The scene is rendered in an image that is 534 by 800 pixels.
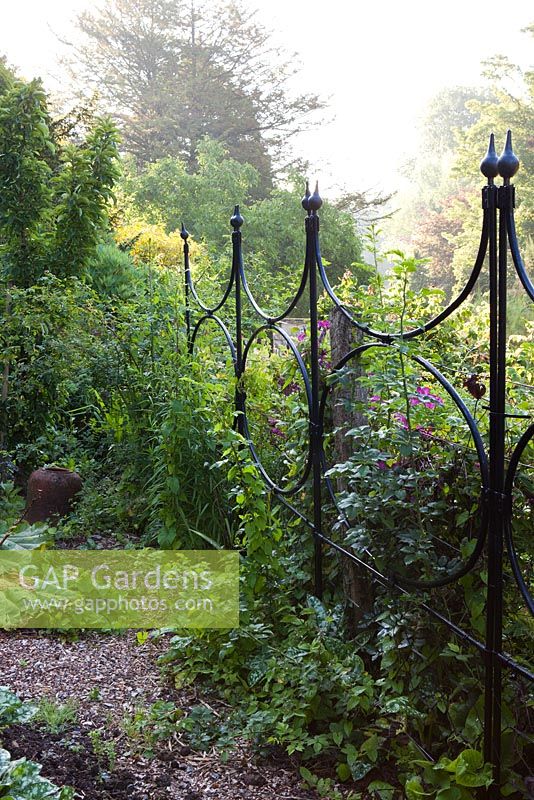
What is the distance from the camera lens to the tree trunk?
2.37m

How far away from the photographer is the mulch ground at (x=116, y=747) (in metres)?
1.98

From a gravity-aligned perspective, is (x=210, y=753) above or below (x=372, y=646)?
below

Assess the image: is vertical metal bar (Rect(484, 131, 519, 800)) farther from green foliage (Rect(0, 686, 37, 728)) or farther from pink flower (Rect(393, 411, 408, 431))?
green foliage (Rect(0, 686, 37, 728))

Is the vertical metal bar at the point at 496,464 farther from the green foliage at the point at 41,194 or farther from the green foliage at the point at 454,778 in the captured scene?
the green foliage at the point at 41,194

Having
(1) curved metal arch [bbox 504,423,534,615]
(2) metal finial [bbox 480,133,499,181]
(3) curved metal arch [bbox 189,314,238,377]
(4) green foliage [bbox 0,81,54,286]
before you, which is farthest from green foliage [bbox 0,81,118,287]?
(1) curved metal arch [bbox 504,423,534,615]

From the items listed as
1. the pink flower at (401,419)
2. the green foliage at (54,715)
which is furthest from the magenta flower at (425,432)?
the green foliage at (54,715)

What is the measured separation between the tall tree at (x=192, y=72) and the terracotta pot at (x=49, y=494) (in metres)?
19.5

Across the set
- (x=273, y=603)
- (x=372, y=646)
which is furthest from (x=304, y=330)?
(x=372, y=646)

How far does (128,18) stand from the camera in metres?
23.3

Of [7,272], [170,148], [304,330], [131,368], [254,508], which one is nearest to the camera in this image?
[254,508]

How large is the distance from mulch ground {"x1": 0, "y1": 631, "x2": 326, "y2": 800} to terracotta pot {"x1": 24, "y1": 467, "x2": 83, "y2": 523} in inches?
53.6

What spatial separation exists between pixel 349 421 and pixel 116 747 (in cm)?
116

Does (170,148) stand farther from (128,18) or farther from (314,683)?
(314,683)

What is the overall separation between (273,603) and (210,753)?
64cm
